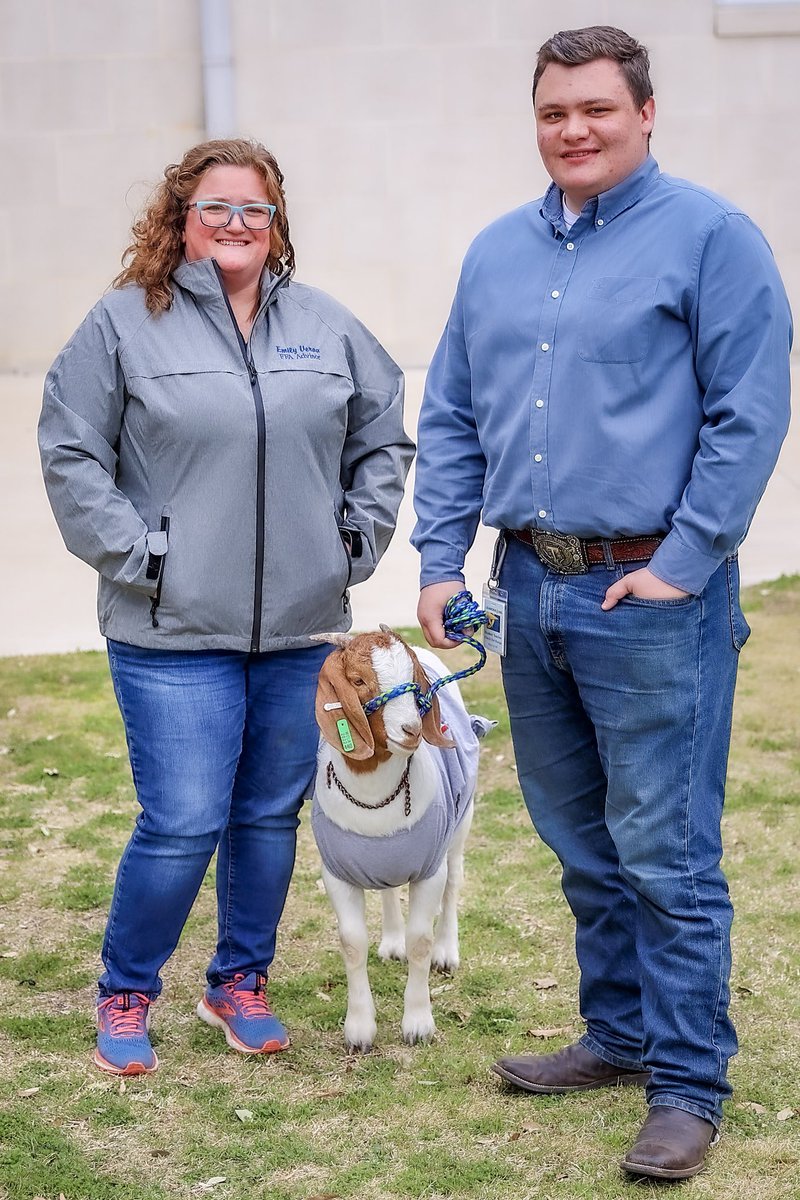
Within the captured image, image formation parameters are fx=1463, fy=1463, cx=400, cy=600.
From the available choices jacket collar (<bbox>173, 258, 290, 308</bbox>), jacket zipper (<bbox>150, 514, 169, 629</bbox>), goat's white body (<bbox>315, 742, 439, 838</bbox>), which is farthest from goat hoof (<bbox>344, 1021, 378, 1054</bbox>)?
jacket collar (<bbox>173, 258, 290, 308</bbox>)

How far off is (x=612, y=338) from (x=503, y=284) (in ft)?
1.09

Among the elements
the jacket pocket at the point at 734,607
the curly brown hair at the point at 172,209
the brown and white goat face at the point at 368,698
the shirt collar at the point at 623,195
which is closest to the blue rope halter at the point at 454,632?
the brown and white goat face at the point at 368,698

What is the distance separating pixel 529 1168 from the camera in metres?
3.21

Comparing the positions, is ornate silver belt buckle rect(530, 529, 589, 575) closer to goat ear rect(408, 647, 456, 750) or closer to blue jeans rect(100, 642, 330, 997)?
goat ear rect(408, 647, 456, 750)

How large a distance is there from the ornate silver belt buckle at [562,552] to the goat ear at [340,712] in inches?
23.5

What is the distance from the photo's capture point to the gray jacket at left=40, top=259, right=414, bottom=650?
11.1ft

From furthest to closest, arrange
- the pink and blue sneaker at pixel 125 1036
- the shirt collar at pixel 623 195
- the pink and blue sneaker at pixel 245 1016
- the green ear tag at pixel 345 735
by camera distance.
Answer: the pink and blue sneaker at pixel 245 1016
the pink and blue sneaker at pixel 125 1036
the green ear tag at pixel 345 735
the shirt collar at pixel 623 195

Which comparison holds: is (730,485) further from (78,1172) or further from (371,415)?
(78,1172)

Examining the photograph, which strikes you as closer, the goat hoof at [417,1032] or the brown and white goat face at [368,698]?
the brown and white goat face at [368,698]

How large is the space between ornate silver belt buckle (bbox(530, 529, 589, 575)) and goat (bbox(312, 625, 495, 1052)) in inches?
20.8

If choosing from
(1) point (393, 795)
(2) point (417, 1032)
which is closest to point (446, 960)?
(2) point (417, 1032)

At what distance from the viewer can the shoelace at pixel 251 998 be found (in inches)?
152

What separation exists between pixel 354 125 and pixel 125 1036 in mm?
8308

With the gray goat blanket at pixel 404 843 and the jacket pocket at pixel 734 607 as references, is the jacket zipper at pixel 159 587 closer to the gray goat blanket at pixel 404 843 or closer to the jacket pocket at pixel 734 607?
the gray goat blanket at pixel 404 843
